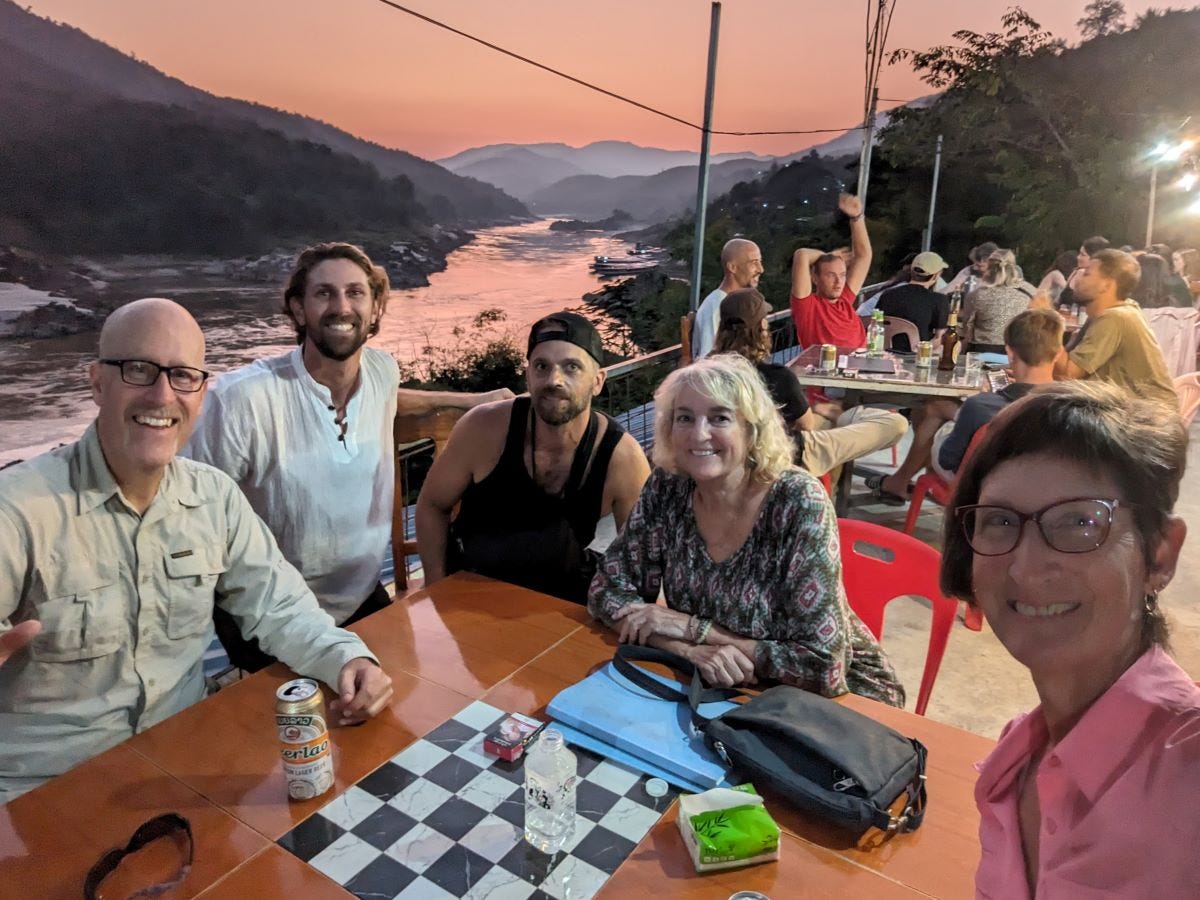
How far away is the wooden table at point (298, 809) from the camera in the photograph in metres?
0.98

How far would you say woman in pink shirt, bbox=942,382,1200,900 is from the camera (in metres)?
0.70

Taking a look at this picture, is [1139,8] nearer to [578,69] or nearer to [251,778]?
[578,69]

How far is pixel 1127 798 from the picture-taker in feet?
2.33

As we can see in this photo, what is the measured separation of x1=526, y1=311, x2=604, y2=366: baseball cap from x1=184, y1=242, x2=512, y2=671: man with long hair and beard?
1.76 feet

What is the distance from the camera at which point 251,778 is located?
46.0 inches

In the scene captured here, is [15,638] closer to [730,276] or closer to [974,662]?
[974,662]

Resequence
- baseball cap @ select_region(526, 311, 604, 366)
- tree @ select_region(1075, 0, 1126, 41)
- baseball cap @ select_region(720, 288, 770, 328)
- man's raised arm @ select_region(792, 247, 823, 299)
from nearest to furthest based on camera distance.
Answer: baseball cap @ select_region(526, 311, 604, 366) → baseball cap @ select_region(720, 288, 770, 328) → man's raised arm @ select_region(792, 247, 823, 299) → tree @ select_region(1075, 0, 1126, 41)

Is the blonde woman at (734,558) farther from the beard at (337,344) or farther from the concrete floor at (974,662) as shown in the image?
the beard at (337,344)

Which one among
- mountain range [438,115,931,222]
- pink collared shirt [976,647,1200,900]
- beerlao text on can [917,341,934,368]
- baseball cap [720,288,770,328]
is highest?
mountain range [438,115,931,222]

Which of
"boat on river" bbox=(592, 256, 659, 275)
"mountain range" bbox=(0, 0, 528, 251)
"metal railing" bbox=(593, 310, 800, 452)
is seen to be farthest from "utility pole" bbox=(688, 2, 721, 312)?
"boat on river" bbox=(592, 256, 659, 275)

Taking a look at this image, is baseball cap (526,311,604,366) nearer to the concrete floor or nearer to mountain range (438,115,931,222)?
the concrete floor

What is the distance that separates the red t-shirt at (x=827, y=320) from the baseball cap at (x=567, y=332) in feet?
10.1

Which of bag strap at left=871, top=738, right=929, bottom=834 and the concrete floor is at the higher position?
bag strap at left=871, top=738, right=929, bottom=834

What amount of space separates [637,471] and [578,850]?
1.30 m
